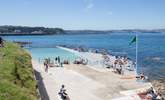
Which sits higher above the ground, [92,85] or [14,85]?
[14,85]

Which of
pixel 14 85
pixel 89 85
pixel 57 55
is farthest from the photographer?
pixel 57 55

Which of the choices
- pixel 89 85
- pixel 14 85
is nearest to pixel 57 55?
pixel 89 85

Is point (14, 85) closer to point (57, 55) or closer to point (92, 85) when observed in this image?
point (92, 85)

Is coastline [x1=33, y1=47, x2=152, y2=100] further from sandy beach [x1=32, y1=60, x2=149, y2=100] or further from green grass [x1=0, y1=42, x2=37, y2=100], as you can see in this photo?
green grass [x1=0, y1=42, x2=37, y2=100]

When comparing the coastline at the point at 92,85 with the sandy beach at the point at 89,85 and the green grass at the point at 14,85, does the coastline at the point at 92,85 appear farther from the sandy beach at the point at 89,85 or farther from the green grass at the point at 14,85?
the green grass at the point at 14,85

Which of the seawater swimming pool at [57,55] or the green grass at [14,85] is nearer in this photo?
the green grass at [14,85]

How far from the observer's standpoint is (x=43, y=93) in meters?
24.6

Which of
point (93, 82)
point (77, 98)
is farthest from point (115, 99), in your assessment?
point (93, 82)

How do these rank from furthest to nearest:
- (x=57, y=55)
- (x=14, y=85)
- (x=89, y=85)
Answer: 1. (x=57, y=55)
2. (x=89, y=85)
3. (x=14, y=85)

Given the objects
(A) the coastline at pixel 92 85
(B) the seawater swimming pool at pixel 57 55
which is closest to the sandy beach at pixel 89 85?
(A) the coastline at pixel 92 85

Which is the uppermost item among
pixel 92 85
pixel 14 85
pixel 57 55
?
pixel 14 85

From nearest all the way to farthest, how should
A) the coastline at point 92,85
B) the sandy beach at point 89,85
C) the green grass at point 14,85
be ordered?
the green grass at point 14,85 < the sandy beach at point 89,85 < the coastline at point 92,85

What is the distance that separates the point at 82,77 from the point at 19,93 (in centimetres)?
2561

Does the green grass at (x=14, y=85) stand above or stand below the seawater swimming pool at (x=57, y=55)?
above
